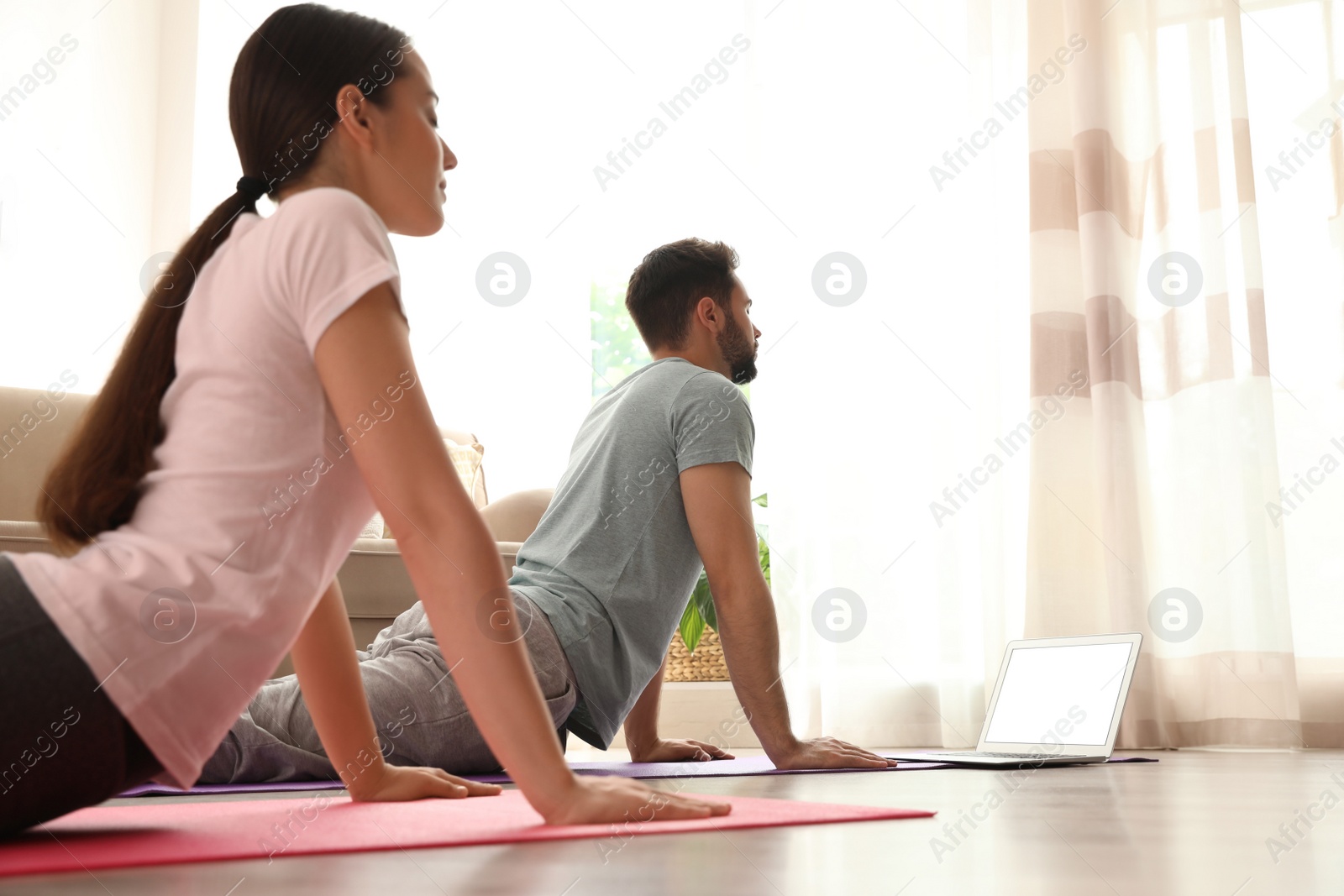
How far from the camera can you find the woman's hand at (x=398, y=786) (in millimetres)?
Answer: 1045

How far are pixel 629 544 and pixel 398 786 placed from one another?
65 cm

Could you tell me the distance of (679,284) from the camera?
1871 millimetres

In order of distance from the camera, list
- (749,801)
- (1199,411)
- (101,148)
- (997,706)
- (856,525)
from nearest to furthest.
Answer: (749,801) < (997,706) < (1199,411) < (856,525) < (101,148)

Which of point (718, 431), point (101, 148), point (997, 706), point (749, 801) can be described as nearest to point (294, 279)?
point (749, 801)

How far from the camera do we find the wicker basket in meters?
3.09

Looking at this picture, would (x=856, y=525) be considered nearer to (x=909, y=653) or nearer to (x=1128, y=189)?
(x=909, y=653)

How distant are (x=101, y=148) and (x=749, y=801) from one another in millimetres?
3660

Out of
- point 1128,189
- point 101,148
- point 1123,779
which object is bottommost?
point 1123,779

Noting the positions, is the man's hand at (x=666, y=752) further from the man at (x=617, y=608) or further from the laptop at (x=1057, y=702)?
the laptop at (x=1057, y=702)

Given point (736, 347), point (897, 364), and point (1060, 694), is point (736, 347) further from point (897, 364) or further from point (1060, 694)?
point (897, 364)

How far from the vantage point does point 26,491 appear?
2840mm

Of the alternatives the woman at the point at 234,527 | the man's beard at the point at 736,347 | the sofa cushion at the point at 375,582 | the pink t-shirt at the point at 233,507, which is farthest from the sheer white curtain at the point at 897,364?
the pink t-shirt at the point at 233,507

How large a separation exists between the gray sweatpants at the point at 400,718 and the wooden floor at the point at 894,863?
0.62 metres

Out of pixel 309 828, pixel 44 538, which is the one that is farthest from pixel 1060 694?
pixel 44 538
